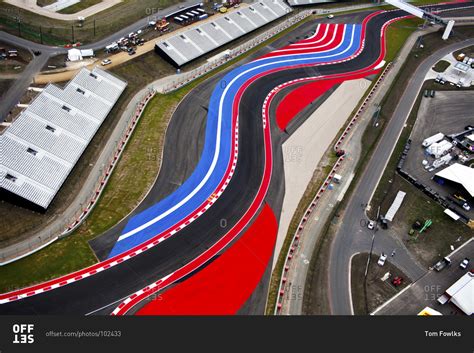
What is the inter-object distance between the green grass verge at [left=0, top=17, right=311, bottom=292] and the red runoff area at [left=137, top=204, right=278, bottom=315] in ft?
39.4

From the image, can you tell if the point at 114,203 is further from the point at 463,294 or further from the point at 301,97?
the point at 463,294

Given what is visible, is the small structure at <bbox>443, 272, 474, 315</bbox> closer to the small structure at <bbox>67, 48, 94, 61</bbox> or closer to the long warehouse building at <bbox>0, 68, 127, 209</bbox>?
the long warehouse building at <bbox>0, 68, 127, 209</bbox>

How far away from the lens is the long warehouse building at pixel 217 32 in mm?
97062

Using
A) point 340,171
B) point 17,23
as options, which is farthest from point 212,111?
point 17,23

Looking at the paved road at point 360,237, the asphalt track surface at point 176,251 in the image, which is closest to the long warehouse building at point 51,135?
the asphalt track surface at point 176,251

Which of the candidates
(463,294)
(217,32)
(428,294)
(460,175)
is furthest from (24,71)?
(463,294)

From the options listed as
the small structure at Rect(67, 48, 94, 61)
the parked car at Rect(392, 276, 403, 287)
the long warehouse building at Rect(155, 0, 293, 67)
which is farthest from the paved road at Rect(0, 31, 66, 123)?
the parked car at Rect(392, 276, 403, 287)

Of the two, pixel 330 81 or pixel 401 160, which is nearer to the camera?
pixel 401 160

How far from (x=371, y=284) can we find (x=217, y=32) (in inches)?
2883

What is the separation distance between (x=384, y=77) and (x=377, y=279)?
59.3m

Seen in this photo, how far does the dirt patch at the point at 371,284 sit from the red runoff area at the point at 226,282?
39.4 feet

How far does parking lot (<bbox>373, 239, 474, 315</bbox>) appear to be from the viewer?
54375 millimetres

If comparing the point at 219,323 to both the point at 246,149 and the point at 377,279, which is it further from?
the point at 246,149

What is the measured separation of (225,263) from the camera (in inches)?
2279
